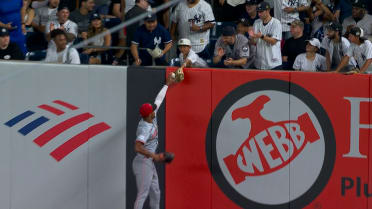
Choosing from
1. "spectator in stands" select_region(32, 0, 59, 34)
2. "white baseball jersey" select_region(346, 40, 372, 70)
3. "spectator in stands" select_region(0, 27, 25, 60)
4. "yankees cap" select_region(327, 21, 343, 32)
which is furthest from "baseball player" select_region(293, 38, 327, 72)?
"spectator in stands" select_region(32, 0, 59, 34)

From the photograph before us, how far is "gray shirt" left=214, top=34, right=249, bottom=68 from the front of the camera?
34.1ft

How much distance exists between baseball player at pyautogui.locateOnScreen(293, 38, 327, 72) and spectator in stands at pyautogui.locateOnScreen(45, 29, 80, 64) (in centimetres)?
312

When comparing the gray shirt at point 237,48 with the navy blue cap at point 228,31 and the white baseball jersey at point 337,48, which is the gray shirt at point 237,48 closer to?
the navy blue cap at point 228,31

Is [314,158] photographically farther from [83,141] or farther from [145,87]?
[83,141]

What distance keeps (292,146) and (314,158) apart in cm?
33

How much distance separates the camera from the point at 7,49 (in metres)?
10.4

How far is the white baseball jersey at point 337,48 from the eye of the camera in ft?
31.8

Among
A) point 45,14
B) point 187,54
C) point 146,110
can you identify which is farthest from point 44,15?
point 146,110

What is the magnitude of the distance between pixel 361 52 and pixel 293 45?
1.10 metres

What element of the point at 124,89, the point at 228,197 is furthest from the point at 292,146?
the point at 124,89

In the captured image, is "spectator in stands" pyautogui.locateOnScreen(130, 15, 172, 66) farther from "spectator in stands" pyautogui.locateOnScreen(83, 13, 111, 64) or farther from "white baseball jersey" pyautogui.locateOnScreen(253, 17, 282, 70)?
"white baseball jersey" pyautogui.locateOnScreen(253, 17, 282, 70)

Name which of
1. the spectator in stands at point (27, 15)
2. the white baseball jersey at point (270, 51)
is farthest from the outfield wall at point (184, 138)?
the spectator in stands at point (27, 15)

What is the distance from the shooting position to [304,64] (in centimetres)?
1004

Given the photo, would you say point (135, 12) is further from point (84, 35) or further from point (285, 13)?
point (285, 13)
